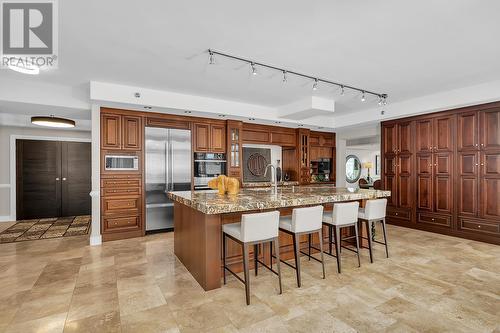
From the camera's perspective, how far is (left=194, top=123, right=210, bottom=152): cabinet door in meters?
5.30

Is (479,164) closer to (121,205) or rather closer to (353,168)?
(121,205)

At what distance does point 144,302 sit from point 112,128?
318 cm

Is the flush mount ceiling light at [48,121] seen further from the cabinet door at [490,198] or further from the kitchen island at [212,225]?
the cabinet door at [490,198]

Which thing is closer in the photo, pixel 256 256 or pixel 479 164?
pixel 256 256

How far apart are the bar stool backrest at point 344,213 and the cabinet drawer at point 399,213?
2.99 metres

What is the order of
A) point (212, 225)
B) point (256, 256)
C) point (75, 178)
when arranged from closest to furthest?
point (212, 225) → point (256, 256) → point (75, 178)

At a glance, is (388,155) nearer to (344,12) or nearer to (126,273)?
(344,12)

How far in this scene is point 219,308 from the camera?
2.32 metres

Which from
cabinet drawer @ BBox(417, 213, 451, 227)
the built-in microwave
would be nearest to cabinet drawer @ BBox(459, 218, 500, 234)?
cabinet drawer @ BBox(417, 213, 451, 227)

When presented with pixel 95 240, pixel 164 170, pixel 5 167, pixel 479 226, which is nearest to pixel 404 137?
pixel 479 226

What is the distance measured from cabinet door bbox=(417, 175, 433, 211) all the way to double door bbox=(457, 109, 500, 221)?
48cm

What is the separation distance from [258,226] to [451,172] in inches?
170

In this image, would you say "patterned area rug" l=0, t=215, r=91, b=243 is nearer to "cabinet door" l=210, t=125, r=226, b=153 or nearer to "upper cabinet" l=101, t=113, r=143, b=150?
"upper cabinet" l=101, t=113, r=143, b=150

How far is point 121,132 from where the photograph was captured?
4629 millimetres
